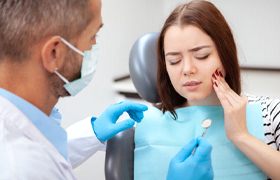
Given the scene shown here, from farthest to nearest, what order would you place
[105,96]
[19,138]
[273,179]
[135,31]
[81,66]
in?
[135,31] < [105,96] < [273,179] < [81,66] < [19,138]

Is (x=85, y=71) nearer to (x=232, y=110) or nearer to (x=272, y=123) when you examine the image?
(x=232, y=110)

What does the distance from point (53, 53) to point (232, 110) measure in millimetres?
591

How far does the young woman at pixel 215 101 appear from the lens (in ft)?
3.98

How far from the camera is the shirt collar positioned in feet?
3.14

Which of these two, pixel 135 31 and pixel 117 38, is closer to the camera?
pixel 117 38

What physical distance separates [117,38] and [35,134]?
177 centimetres

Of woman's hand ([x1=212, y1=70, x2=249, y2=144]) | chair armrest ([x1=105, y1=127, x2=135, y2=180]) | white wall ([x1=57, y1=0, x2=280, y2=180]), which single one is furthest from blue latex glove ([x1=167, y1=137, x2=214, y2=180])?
white wall ([x1=57, y1=0, x2=280, y2=180])

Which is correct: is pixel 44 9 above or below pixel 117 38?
above

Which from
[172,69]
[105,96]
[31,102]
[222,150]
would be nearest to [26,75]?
[31,102]

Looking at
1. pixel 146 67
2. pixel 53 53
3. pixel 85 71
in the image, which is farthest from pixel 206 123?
pixel 53 53

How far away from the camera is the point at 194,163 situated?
3.57ft

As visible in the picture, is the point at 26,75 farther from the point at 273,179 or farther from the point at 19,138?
the point at 273,179

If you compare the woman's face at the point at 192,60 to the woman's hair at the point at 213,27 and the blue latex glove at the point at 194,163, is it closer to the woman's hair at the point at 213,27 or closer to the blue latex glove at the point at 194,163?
the woman's hair at the point at 213,27

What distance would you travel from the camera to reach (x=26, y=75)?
0.97 m
